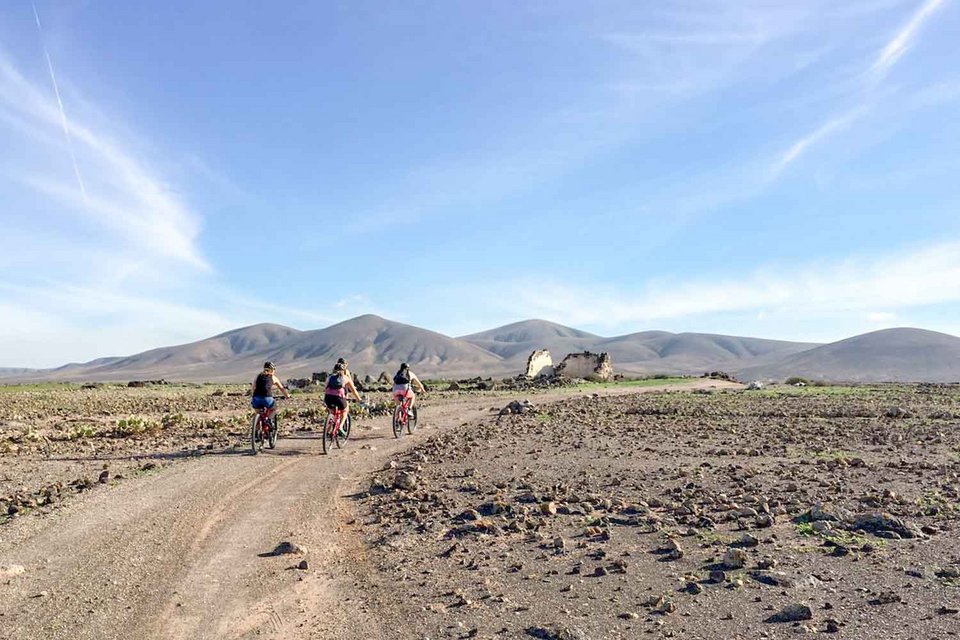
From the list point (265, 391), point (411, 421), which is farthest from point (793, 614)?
point (411, 421)

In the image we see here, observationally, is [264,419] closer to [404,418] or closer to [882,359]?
[404,418]

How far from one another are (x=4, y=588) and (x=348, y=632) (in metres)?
4.12

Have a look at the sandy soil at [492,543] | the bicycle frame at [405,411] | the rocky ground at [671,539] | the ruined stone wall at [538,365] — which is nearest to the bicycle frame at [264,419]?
the sandy soil at [492,543]

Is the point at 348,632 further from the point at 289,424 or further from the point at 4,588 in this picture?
the point at 289,424

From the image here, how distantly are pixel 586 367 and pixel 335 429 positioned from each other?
4610 cm

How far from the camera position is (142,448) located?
1816 centimetres

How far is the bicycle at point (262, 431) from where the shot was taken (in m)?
16.6

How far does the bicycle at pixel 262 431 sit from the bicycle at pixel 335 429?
1.32 metres

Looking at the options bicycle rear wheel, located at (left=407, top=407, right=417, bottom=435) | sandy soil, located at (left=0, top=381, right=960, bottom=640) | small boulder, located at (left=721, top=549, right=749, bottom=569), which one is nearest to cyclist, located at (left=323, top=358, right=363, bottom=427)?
sandy soil, located at (left=0, top=381, right=960, bottom=640)

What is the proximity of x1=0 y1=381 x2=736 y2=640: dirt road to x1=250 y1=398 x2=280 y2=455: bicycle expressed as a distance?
119 inches

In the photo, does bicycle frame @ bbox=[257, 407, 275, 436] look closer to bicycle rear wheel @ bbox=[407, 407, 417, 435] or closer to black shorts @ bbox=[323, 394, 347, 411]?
black shorts @ bbox=[323, 394, 347, 411]

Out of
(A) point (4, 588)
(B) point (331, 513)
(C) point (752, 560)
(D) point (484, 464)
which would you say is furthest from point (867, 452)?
(A) point (4, 588)

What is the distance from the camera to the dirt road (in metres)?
6.47

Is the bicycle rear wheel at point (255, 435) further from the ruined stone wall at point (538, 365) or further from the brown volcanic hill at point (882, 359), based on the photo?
the brown volcanic hill at point (882, 359)
